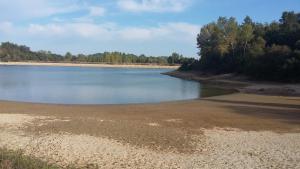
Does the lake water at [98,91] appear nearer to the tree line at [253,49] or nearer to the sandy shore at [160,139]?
the tree line at [253,49]

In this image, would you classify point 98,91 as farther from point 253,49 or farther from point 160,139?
point 160,139

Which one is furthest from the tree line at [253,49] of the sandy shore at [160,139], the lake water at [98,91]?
the sandy shore at [160,139]

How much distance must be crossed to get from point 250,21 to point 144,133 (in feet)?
319

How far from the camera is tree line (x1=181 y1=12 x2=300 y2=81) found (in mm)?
58312

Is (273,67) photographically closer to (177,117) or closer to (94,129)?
(177,117)

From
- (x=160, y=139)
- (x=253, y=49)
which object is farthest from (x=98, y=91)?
(x=160, y=139)

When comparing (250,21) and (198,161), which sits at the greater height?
(250,21)

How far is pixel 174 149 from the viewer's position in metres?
15.2

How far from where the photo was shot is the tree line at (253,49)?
5831cm

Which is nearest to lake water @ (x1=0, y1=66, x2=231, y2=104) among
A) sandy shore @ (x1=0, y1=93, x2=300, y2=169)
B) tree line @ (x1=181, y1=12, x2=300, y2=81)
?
tree line @ (x1=181, y1=12, x2=300, y2=81)

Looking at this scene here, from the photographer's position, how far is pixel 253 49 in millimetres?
68875

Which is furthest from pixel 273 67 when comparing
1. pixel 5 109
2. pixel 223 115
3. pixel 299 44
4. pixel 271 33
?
pixel 5 109

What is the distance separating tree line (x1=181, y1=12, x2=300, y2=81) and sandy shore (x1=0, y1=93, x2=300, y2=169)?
110ft

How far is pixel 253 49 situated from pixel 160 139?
54.8 meters
